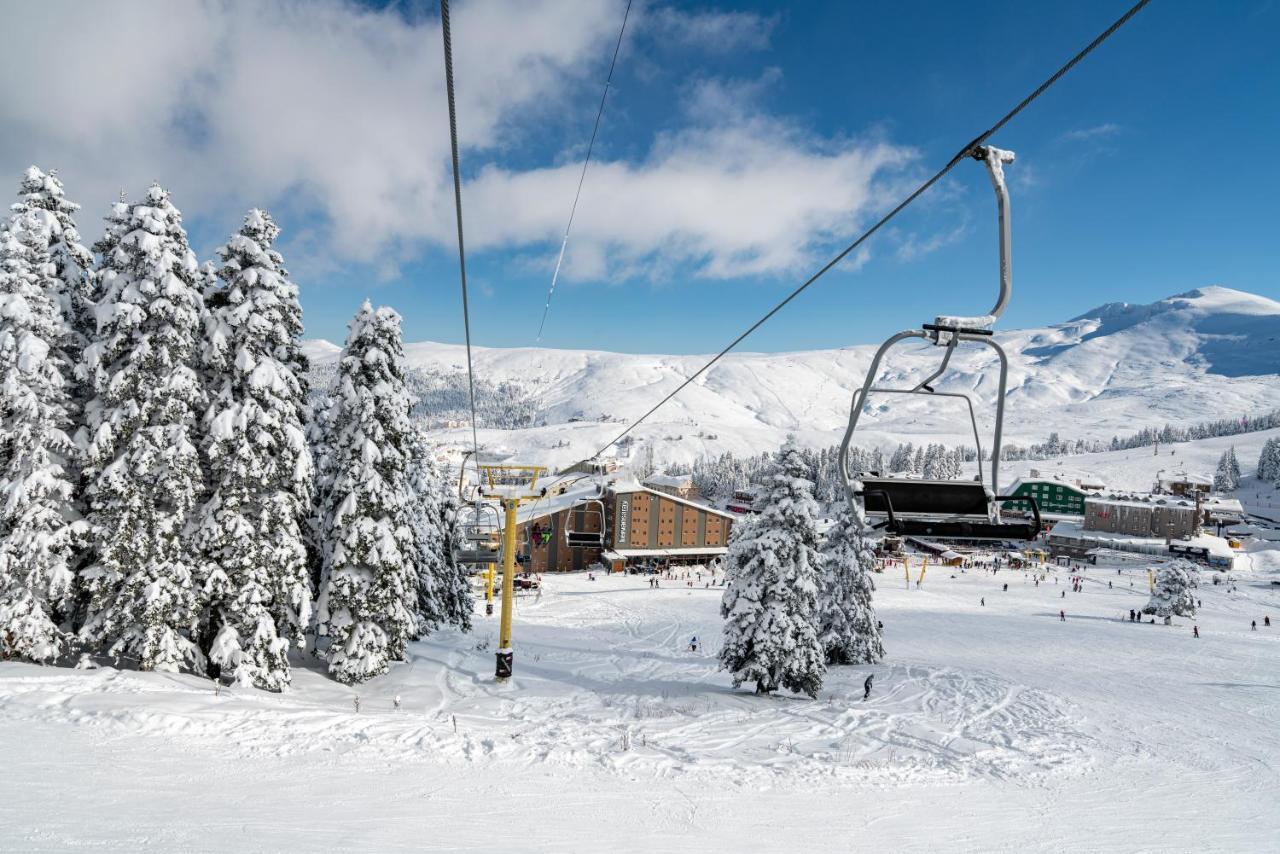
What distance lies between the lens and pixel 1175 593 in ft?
161

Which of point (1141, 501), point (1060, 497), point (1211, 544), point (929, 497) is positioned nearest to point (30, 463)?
point (929, 497)

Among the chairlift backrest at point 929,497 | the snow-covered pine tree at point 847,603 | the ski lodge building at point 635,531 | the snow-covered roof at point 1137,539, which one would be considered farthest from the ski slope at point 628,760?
the snow-covered roof at point 1137,539

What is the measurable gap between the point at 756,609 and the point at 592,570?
5747cm

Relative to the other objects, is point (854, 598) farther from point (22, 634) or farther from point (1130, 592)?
point (1130, 592)

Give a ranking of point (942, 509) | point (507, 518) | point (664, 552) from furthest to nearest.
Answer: point (664, 552) < point (507, 518) < point (942, 509)

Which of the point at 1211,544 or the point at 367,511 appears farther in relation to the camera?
the point at 1211,544

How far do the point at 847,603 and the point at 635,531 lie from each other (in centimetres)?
4892

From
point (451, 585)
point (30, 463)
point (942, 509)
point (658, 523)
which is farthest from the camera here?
point (658, 523)

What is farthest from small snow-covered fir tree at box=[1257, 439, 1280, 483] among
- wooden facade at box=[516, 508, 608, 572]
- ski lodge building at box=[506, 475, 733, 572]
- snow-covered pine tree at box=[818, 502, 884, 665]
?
snow-covered pine tree at box=[818, 502, 884, 665]

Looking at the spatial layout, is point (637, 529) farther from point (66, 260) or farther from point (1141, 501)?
point (1141, 501)

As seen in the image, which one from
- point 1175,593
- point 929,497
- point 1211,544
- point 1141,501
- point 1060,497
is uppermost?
point 1060,497

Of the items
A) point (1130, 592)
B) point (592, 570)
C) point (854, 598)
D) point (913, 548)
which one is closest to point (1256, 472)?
point (913, 548)

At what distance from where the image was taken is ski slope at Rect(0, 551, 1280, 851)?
9273 mm

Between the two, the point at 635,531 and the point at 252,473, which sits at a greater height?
the point at 252,473
